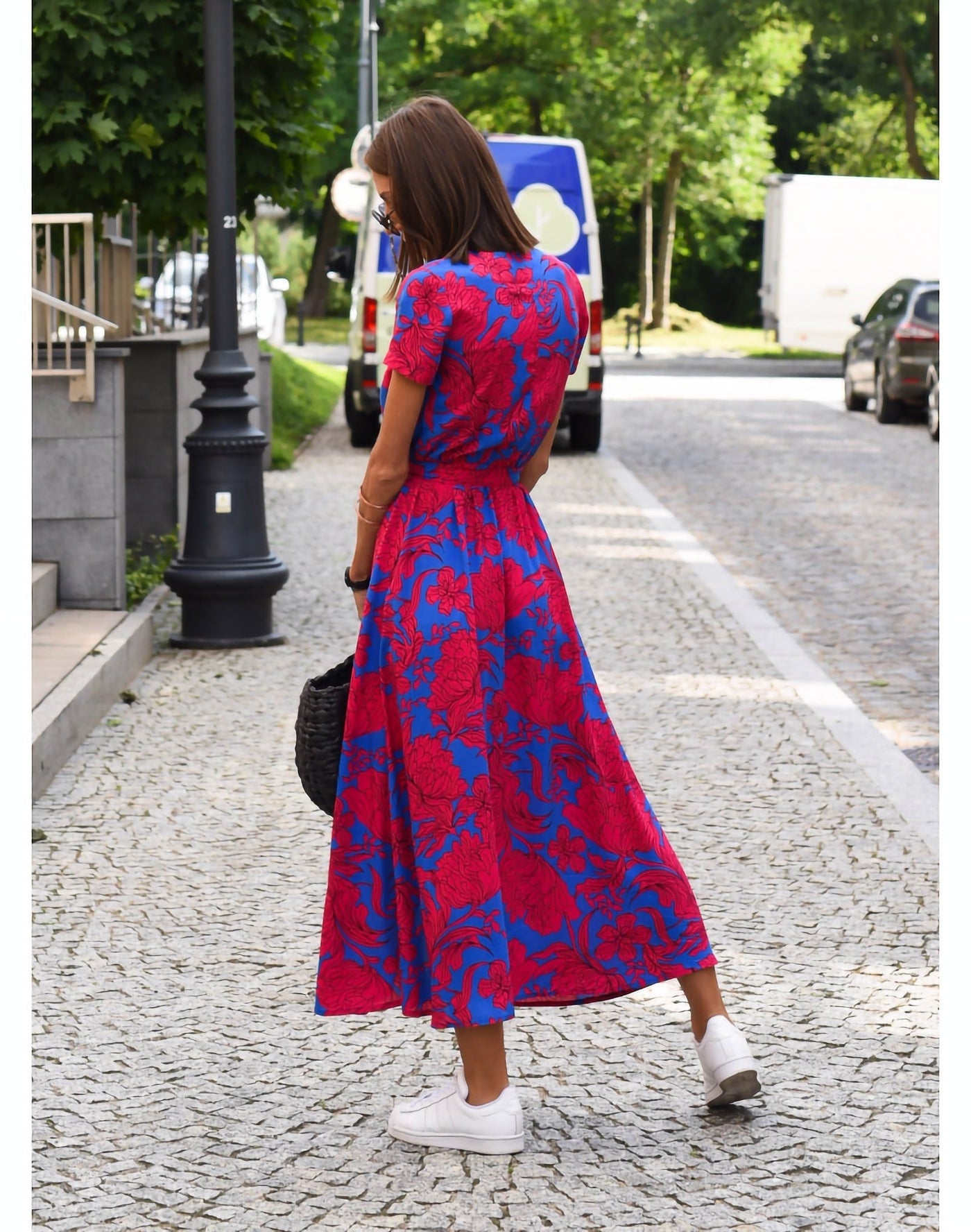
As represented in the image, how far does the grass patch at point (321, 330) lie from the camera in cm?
4253

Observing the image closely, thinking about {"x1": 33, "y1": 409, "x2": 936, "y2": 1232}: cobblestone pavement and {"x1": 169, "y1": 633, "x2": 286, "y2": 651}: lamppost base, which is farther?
{"x1": 169, "y1": 633, "x2": 286, "y2": 651}: lamppost base

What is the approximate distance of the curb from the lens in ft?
20.4

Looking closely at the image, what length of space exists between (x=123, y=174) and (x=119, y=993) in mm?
6532

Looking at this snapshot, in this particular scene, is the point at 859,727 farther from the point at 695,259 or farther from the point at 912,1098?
the point at 695,259

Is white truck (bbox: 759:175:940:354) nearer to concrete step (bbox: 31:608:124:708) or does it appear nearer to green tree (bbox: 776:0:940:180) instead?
green tree (bbox: 776:0:940:180)

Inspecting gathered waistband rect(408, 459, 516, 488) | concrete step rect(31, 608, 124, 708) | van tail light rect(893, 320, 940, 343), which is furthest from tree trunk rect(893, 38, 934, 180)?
gathered waistband rect(408, 459, 516, 488)

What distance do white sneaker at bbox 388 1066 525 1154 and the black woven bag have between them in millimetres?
595

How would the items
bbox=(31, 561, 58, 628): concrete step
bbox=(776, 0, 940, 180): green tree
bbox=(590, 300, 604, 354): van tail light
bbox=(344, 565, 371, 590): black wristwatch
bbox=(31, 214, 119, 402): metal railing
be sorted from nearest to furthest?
1. bbox=(344, 565, 371, 590): black wristwatch
2. bbox=(31, 561, 58, 628): concrete step
3. bbox=(31, 214, 119, 402): metal railing
4. bbox=(590, 300, 604, 354): van tail light
5. bbox=(776, 0, 940, 180): green tree

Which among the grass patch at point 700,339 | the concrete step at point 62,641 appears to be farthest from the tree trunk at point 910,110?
the concrete step at point 62,641

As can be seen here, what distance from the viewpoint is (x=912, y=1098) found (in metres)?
3.76

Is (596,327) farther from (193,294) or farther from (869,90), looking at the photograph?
(869,90)

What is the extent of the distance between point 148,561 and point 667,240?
126 feet

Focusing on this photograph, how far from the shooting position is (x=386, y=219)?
3443 millimetres

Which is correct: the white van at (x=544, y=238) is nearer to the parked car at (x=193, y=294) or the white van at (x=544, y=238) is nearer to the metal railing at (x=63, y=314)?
the parked car at (x=193, y=294)
